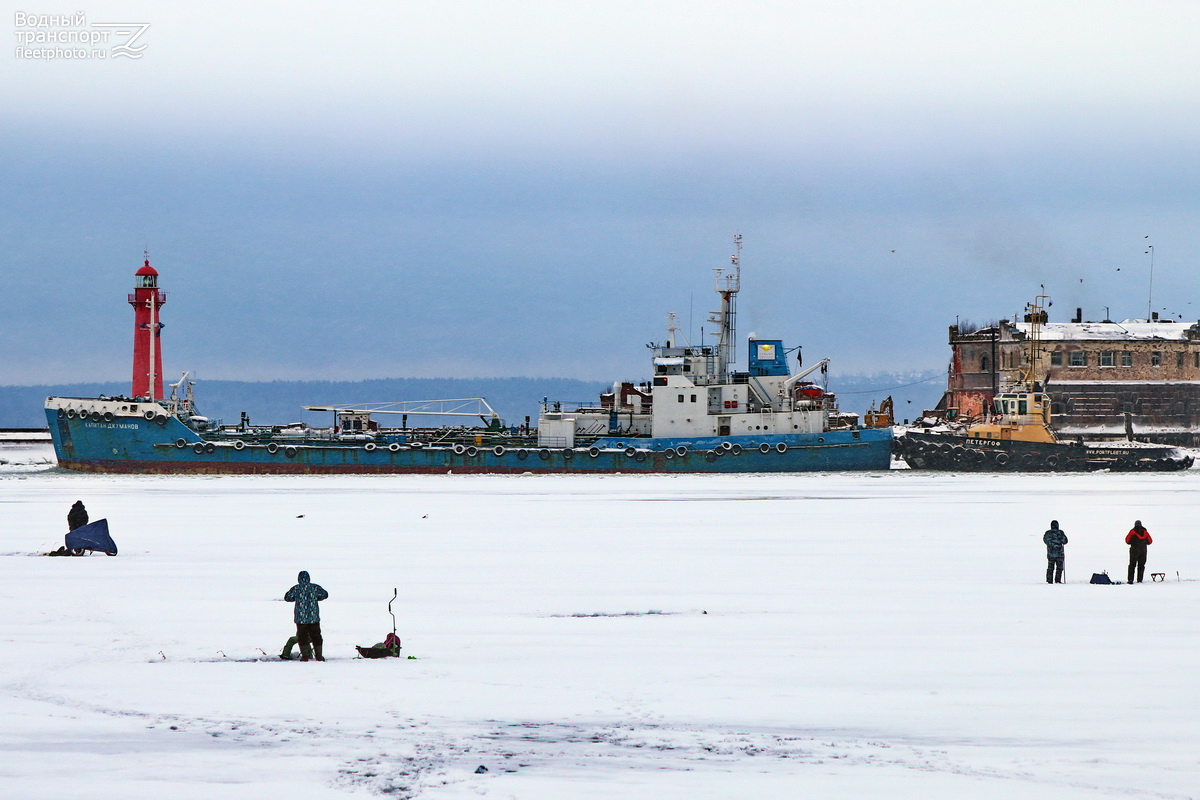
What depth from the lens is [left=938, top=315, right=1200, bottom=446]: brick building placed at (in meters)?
69.4

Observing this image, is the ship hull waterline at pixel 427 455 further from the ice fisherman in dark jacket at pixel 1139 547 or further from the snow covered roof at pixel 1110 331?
the ice fisherman in dark jacket at pixel 1139 547

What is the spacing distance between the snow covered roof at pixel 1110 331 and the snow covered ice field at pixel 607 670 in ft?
162

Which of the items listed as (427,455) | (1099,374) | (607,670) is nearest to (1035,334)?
(1099,374)

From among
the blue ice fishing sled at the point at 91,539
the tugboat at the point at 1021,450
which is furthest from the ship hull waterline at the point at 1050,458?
the blue ice fishing sled at the point at 91,539

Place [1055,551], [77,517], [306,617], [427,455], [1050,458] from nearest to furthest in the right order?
[306,617] → [1055,551] → [77,517] → [427,455] → [1050,458]

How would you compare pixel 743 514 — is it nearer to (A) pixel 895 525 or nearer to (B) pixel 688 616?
(A) pixel 895 525

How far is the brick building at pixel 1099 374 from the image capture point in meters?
69.4

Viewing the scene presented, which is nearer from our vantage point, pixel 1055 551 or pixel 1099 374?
pixel 1055 551

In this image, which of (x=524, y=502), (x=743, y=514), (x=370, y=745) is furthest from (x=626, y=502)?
(x=370, y=745)

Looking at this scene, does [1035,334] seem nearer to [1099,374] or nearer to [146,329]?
[1099,374]

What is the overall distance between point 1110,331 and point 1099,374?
131 inches

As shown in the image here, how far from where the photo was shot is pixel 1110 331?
7275cm

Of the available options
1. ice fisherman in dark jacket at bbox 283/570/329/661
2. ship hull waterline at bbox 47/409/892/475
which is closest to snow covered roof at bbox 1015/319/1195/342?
ship hull waterline at bbox 47/409/892/475

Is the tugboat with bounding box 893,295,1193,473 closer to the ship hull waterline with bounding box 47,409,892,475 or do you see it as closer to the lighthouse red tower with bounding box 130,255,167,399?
the ship hull waterline with bounding box 47,409,892,475
